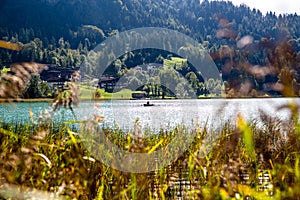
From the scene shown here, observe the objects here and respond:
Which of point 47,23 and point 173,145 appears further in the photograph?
point 47,23

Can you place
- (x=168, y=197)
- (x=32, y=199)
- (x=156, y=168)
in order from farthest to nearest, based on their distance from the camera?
(x=156, y=168)
(x=168, y=197)
(x=32, y=199)

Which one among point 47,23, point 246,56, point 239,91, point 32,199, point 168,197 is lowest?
point 168,197

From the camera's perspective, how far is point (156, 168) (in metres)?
4.48

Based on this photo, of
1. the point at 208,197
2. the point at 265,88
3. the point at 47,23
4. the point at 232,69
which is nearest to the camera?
the point at 232,69

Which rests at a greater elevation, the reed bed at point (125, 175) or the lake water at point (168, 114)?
the lake water at point (168, 114)

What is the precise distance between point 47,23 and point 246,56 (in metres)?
181

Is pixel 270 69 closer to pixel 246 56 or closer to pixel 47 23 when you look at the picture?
pixel 246 56

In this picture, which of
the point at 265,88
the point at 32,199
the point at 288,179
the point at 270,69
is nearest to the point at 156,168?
the point at 288,179

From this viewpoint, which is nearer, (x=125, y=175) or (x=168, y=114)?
(x=125, y=175)

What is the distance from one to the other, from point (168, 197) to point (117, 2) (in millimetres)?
181077

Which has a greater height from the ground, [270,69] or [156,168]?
[270,69]

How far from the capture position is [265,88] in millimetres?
1761

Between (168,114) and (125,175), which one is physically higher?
(168,114)

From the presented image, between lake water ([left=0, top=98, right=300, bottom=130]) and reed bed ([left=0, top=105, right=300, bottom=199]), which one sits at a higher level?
lake water ([left=0, top=98, right=300, bottom=130])
